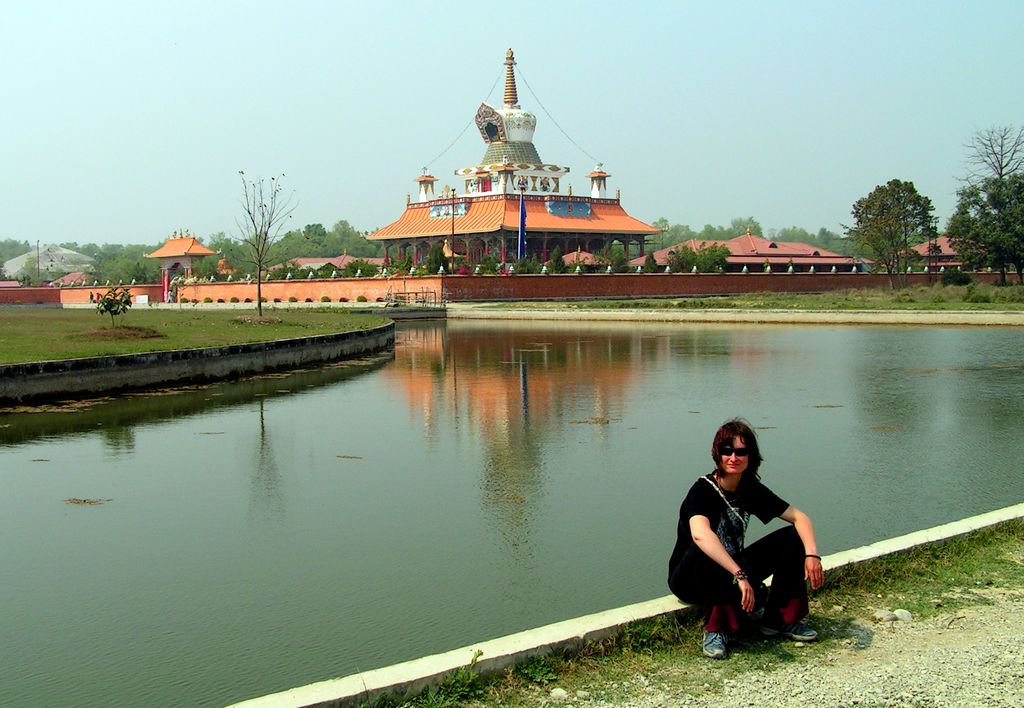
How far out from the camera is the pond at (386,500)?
5805 mm

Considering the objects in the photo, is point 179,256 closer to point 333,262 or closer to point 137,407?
point 333,262

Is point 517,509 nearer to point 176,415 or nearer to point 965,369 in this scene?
point 176,415

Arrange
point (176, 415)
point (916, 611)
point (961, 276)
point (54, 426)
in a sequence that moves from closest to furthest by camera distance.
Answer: point (916, 611) → point (54, 426) → point (176, 415) → point (961, 276)

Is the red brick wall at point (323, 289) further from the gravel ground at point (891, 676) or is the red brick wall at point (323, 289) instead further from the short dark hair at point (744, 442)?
the gravel ground at point (891, 676)

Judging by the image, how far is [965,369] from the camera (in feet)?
65.6

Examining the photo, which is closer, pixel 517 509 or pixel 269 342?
pixel 517 509

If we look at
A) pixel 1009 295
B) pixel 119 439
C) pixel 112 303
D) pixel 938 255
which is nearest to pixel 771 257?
pixel 938 255

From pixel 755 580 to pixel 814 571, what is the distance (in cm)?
29

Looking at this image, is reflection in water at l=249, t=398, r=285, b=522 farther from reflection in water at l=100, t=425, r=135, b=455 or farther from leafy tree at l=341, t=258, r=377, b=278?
leafy tree at l=341, t=258, r=377, b=278

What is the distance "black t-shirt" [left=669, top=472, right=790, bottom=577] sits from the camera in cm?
517

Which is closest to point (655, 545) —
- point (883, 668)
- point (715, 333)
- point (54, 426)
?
point (883, 668)

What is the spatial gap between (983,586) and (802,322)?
105ft

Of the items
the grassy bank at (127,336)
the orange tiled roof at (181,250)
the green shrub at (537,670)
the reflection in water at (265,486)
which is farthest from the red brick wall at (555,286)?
the green shrub at (537,670)

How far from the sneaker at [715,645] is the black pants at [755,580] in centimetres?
4
